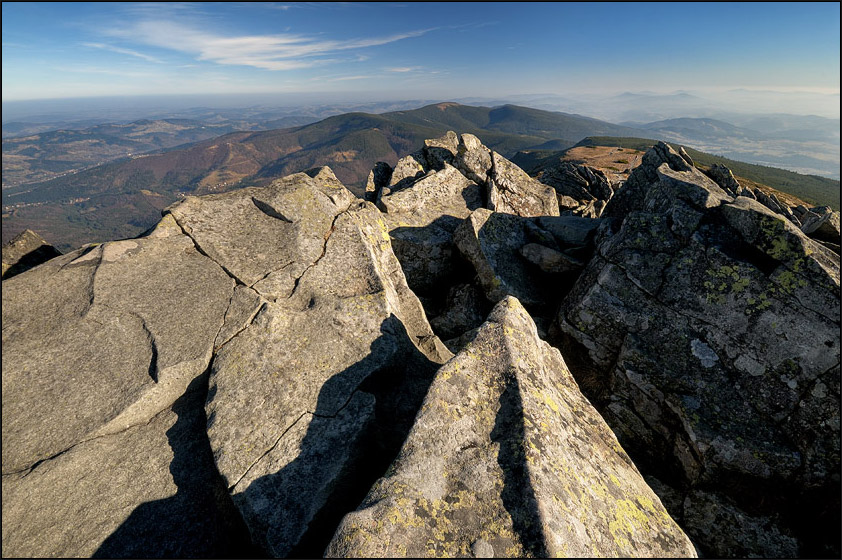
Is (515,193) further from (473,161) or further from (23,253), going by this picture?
(23,253)

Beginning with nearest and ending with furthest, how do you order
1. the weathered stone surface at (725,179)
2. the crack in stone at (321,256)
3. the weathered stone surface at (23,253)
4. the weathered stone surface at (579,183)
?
the crack in stone at (321,256), the weathered stone surface at (23,253), the weathered stone surface at (725,179), the weathered stone surface at (579,183)

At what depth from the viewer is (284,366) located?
895 cm

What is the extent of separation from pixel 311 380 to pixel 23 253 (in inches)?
470

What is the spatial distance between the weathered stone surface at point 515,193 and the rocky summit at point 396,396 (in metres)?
7.64

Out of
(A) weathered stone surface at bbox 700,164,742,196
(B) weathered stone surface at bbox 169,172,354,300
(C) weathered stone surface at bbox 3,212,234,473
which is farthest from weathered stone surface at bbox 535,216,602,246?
(C) weathered stone surface at bbox 3,212,234,473

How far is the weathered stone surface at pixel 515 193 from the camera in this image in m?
20.1

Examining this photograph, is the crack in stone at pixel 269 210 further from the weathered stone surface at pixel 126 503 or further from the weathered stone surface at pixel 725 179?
the weathered stone surface at pixel 725 179

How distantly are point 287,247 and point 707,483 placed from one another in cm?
1335

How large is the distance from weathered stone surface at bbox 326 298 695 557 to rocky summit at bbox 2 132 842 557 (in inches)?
1.7

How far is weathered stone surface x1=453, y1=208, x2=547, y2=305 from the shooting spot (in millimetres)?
14312

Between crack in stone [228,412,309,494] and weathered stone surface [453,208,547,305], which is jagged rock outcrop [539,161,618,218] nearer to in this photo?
weathered stone surface [453,208,547,305]

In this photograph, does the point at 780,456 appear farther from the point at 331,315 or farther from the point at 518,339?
the point at 331,315

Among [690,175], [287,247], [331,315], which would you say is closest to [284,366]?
[331,315]

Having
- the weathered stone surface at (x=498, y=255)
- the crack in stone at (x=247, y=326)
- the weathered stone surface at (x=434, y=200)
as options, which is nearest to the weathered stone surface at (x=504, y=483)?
the crack in stone at (x=247, y=326)
